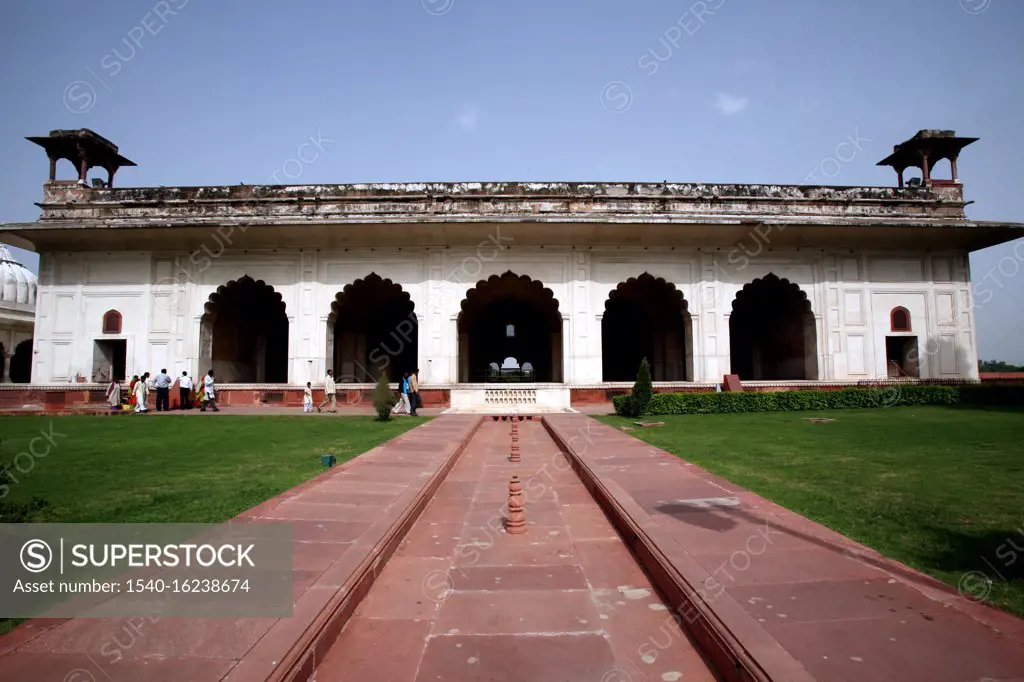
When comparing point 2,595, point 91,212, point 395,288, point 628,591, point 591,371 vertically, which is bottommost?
point 628,591

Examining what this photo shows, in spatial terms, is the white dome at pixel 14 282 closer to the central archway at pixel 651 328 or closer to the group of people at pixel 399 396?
the group of people at pixel 399 396

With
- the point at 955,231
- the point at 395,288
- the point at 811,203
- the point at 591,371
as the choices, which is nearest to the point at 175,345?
the point at 395,288

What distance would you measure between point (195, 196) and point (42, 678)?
62.3 feet

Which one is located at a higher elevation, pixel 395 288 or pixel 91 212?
pixel 91 212

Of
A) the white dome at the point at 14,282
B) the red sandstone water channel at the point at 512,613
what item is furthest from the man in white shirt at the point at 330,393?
the white dome at the point at 14,282

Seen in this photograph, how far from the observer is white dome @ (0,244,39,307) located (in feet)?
89.7

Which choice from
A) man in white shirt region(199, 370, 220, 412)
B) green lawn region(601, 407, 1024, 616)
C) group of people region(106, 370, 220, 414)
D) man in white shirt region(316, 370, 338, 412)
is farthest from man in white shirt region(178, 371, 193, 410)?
green lawn region(601, 407, 1024, 616)

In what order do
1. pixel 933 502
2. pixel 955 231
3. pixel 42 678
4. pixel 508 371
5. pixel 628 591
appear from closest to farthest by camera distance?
pixel 42 678 → pixel 628 591 → pixel 933 502 → pixel 955 231 → pixel 508 371

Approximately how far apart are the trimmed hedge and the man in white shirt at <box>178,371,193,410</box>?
12.5 metres

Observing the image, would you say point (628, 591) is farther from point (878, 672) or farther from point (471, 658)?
point (878, 672)

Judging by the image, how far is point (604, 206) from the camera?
17906 mm

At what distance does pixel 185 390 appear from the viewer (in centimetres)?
1645

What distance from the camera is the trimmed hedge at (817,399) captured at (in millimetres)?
14096

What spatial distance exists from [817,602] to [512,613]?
1.60 metres
